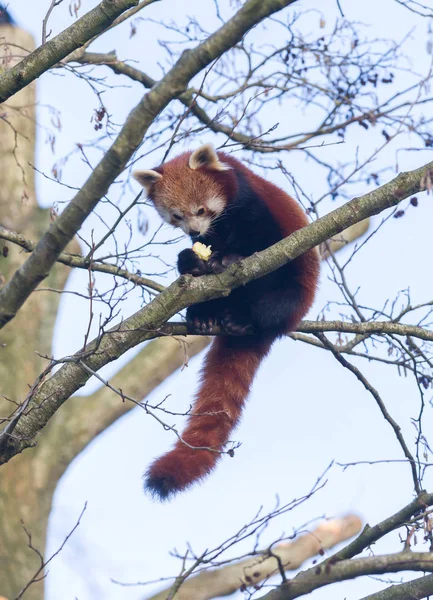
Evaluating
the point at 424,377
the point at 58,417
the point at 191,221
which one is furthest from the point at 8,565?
the point at 424,377

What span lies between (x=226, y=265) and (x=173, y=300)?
5.14 ft

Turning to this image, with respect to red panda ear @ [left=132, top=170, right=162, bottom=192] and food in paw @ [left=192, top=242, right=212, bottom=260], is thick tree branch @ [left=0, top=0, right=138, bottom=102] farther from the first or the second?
red panda ear @ [left=132, top=170, right=162, bottom=192]

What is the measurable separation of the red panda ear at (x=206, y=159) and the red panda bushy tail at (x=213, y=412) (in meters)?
1.30

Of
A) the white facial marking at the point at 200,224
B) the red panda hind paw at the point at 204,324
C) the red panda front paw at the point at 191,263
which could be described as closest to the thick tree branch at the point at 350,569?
the red panda hind paw at the point at 204,324

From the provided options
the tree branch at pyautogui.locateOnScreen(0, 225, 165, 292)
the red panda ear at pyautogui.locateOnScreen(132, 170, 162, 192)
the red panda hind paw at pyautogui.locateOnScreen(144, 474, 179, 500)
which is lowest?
the red panda hind paw at pyautogui.locateOnScreen(144, 474, 179, 500)

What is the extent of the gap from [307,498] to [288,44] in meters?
4.10

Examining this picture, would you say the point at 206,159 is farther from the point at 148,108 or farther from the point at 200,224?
the point at 148,108

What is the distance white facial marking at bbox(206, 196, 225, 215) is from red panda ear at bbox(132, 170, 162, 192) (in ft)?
1.83

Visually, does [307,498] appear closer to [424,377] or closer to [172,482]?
[172,482]

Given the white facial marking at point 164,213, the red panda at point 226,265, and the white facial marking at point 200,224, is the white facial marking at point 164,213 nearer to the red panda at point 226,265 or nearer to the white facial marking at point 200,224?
the red panda at point 226,265

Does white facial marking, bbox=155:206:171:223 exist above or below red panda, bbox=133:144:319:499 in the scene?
above

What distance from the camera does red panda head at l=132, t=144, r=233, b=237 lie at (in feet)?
18.1

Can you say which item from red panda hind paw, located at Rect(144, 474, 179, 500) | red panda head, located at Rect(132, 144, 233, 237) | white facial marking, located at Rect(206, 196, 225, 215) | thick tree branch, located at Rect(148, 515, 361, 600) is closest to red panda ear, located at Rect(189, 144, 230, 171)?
red panda head, located at Rect(132, 144, 233, 237)

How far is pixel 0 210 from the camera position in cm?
972
